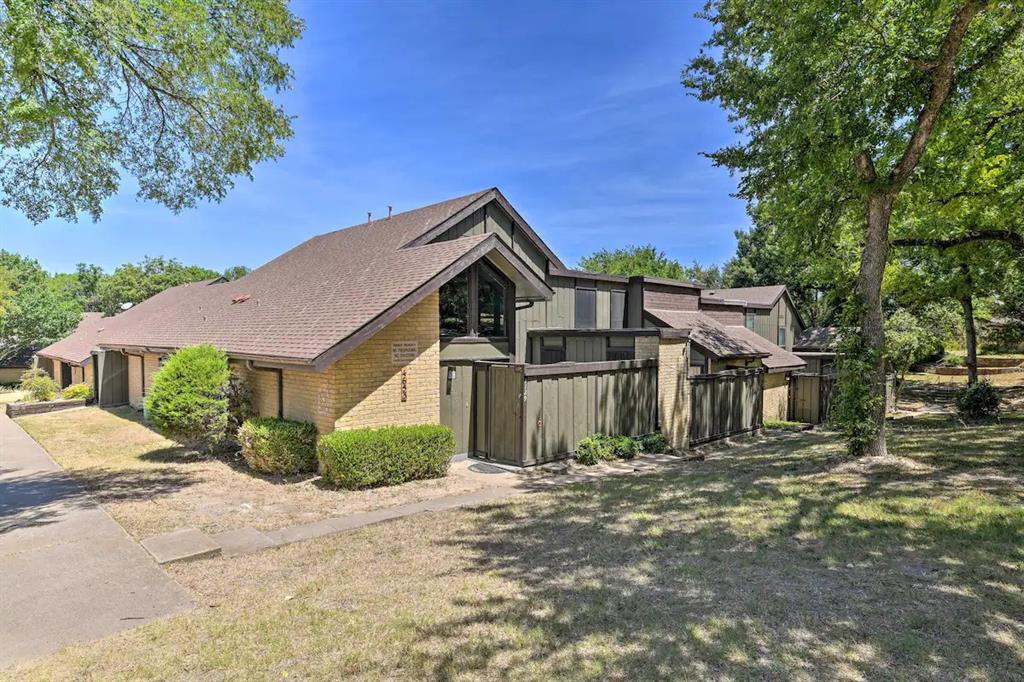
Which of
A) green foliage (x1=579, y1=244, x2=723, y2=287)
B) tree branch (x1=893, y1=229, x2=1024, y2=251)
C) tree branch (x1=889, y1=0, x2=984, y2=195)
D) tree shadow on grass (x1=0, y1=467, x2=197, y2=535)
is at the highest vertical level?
green foliage (x1=579, y1=244, x2=723, y2=287)

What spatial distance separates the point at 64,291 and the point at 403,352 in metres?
71.4

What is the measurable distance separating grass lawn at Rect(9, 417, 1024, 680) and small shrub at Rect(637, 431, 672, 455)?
4869 mm

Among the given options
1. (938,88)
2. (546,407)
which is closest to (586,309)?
(546,407)

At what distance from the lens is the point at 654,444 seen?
1321cm

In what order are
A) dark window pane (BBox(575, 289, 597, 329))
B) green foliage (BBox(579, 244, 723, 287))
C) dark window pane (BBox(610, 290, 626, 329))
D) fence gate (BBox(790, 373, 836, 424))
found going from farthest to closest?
green foliage (BBox(579, 244, 723, 287))
dark window pane (BBox(610, 290, 626, 329))
fence gate (BBox(790, 373, 836, 424))
dark window pane (BBox(575, 289, 597, 329))

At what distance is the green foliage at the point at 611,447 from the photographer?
1190 centimetres

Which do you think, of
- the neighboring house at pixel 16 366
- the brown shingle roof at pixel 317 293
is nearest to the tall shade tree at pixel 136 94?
the brown shingle roof at pixel 317 293

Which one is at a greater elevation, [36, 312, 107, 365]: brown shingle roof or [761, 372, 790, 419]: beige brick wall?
[36, 312, 107, 365]: brown shingle roof

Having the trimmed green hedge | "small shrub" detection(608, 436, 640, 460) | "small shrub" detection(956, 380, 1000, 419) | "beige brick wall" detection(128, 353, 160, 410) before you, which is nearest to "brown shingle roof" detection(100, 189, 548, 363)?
"beige brick wall" detection(128, 353, 160, 410)

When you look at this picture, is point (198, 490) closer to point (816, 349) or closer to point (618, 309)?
point (618, 309)

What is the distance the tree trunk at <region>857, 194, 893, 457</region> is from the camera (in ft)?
31.7

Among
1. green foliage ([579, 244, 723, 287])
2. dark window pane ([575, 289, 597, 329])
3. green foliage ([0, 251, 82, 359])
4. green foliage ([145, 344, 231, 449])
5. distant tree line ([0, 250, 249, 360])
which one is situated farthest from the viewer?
green foliage ([579, 244, 723, 287])

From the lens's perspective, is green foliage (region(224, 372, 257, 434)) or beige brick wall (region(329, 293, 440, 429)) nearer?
beige brick wall (region(329, 293, 440, 429))

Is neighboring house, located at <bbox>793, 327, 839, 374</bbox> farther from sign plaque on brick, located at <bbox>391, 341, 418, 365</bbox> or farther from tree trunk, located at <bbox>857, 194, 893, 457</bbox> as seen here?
sign plaque on brick, located at <bbox>391, 341, 418, 365</bbox>
